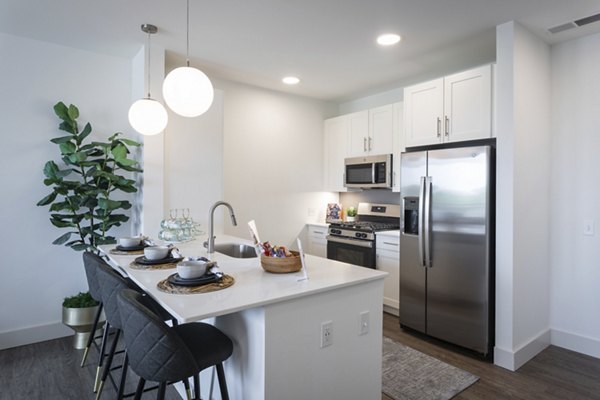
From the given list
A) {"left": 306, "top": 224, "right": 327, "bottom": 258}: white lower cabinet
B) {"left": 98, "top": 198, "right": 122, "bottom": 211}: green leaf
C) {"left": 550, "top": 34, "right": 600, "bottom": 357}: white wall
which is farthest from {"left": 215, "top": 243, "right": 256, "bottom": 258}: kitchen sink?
{"left": 550, "top": 34, "right": 600, "bottom": 357}: white wall

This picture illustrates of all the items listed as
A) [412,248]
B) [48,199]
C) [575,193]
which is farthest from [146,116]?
[575,193]

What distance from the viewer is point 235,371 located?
1.74 metres

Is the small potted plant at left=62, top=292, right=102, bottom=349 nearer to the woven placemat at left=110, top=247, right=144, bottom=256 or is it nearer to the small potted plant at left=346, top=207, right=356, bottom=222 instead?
the woven placemat at left=110, top=247, right=144, bottom=256

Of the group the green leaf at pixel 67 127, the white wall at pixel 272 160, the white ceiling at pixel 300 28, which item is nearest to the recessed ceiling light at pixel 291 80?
the white ceiling at pixel 300 28

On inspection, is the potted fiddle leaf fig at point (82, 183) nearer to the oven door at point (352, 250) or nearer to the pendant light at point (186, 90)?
the pendant light at point (186, 90)

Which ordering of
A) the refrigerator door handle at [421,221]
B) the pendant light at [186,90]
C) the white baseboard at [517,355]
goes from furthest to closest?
the refrigerator door handle at [421,221]
the white baseboard at [517,355]
the pendant light at [186,90]

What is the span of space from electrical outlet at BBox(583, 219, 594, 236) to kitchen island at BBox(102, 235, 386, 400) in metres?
2.29

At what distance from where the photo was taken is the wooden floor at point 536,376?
2.39 m

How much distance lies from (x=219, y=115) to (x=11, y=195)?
197 cm

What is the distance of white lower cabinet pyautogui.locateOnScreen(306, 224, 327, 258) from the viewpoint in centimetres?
469

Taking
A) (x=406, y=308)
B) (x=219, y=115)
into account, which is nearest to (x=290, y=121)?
(x=219, y=115)

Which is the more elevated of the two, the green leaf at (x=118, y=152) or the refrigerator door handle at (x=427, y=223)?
the green leaf at (x=118, y=152)

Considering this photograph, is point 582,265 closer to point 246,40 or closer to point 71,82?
point 246,40

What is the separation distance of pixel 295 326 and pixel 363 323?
1.47ft
